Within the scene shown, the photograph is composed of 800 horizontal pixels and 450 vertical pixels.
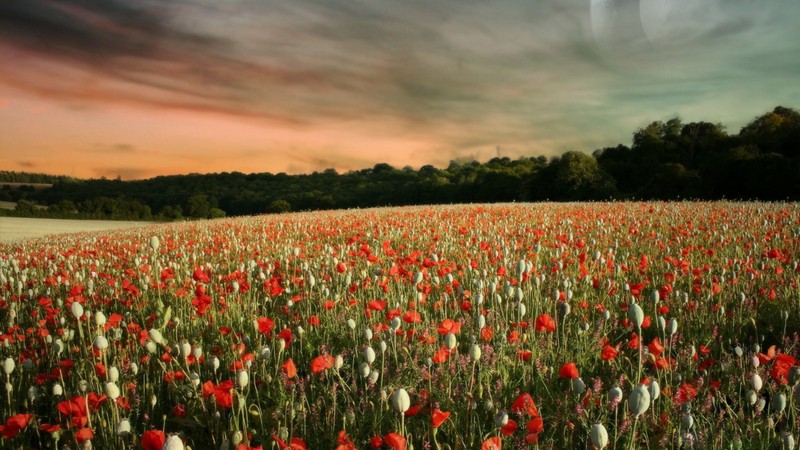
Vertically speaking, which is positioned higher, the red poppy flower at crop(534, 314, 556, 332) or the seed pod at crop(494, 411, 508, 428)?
the red poppy flower at crop(534, 314, 556, 332)

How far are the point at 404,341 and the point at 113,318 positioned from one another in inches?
84.6

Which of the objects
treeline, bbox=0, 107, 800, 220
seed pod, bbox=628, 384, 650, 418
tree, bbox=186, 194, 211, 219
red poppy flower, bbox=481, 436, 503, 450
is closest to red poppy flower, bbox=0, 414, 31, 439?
red poppy flower, bbox=481, 436, 503, 450

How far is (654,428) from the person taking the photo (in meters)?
2.62

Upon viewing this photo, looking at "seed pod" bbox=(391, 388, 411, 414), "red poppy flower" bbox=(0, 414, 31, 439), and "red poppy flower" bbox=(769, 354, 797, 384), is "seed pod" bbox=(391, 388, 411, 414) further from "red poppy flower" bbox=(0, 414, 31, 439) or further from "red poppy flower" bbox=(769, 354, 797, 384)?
"red poppy flower" bbox=(769, 354, 797, 384)

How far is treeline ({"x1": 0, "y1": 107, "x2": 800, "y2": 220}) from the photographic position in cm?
4738

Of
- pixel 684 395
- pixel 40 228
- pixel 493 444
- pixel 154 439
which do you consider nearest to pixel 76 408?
pixel 154 439

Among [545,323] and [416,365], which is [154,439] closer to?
[416,365]

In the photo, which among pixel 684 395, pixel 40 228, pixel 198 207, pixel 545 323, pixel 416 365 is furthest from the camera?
pixel 198 207

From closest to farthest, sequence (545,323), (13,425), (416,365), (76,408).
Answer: (13,425) → (76,408) → (545,323) → (416,365)

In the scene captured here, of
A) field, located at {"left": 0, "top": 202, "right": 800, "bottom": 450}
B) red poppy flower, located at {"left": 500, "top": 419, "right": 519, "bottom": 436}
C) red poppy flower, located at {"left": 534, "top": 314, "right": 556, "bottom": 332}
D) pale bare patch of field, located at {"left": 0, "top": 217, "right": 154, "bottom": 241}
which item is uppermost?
red poppy flower, located at {"left": 534, "top": 314, "right": 556, "bottom": 332}

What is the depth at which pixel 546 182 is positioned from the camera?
2650 inches

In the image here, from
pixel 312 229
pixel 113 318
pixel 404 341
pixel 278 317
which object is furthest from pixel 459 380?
pixel 312 229

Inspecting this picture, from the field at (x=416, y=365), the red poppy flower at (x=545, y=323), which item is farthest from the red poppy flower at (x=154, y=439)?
the red poppy flower at (x=545, y=323)

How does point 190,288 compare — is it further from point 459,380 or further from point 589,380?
point 589,380
